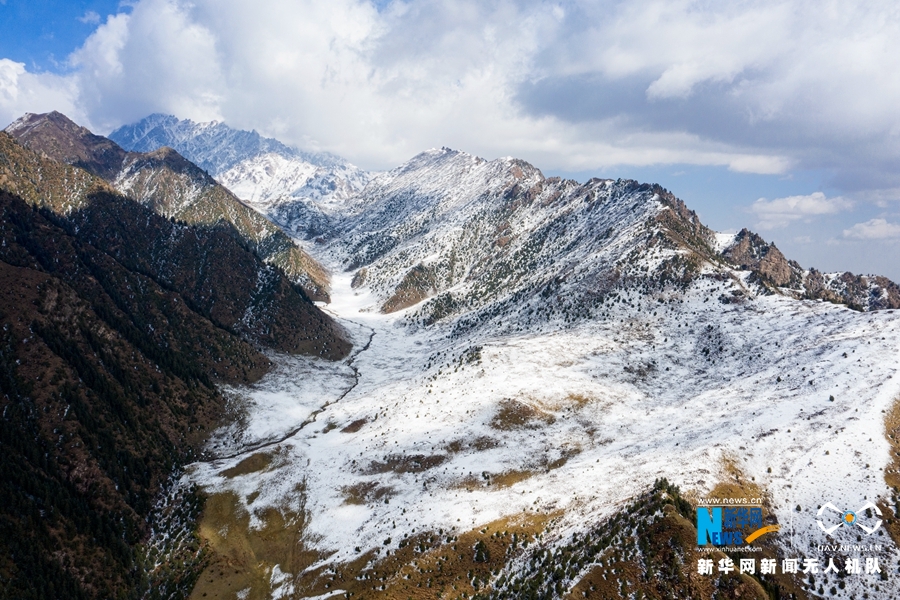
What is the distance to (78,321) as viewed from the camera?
89.9 meters

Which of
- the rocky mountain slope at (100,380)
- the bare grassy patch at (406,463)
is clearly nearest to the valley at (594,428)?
the bare grassy patch at (406,463)

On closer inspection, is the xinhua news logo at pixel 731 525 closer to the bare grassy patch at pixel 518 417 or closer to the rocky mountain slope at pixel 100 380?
the bare grassy patch at pixel 518 417

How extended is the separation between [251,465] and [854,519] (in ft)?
285

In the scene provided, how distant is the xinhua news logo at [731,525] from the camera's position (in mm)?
40906

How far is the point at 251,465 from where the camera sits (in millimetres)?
82250

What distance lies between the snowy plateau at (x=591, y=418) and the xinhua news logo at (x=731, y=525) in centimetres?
210

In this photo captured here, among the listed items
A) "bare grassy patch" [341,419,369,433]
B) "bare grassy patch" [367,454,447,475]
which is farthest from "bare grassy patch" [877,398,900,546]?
"bare grassy patch" [341,419,369,433]

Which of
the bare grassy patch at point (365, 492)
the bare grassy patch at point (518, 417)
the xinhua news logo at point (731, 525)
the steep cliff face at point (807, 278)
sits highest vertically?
the steep cliff face at point (807, 278)

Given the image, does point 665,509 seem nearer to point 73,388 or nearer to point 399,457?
point 399,457

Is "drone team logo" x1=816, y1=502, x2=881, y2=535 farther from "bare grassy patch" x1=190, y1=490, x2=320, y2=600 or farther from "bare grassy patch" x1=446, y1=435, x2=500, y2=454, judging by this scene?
"bare grassy patch" x1=190, y1=490, x2=320, y2=600

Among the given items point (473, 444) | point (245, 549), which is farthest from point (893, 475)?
point (245, 549)

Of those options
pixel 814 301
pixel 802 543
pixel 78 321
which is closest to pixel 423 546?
pixel 802 543

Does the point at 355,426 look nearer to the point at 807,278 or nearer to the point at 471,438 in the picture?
the point at 471,438

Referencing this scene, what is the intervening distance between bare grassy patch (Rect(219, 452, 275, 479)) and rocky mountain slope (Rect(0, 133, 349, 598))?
10258 millimetres
